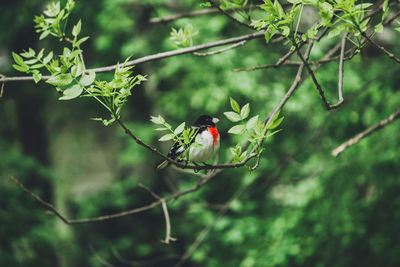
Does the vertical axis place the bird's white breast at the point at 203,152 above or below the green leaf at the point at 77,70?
below

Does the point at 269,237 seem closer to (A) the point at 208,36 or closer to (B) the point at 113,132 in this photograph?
(A) the point at 208,36

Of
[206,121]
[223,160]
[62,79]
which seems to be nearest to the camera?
[62,79]

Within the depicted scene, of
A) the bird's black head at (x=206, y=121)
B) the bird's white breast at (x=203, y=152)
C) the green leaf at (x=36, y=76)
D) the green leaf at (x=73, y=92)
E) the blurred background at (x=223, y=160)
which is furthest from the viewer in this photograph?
the blurred background at (x=223, y=160)

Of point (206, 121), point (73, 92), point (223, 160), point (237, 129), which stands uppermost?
point (73, 92)

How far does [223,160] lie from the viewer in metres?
5.61

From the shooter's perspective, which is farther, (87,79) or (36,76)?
(36,76)

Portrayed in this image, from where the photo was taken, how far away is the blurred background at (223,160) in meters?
4.13

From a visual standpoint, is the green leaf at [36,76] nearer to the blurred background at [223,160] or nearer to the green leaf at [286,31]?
the green leaf at [286,31]

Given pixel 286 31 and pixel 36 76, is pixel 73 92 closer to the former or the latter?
pixel 36 76

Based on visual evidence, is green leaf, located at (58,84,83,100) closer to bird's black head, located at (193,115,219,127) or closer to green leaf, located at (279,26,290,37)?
green leaf, located at (279,26,290,37)

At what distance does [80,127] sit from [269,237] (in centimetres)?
615

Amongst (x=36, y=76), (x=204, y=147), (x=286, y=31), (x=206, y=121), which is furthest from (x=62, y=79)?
(x=206, y=121)

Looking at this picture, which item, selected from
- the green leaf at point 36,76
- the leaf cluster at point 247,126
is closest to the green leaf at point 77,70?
the green leaf at point 36,76

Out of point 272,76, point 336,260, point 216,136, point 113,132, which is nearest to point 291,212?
point 336,260
